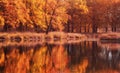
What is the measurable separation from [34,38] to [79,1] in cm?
2449

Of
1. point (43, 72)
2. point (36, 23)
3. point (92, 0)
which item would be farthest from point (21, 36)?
point (43, 72)

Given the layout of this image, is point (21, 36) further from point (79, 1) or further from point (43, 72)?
point (43, 72)

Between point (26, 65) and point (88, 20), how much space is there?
2345 inches

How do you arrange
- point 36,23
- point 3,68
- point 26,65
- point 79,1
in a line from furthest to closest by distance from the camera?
point 79,1
point 36,23
point 26,65
point 3,68

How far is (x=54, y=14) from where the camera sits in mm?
69312

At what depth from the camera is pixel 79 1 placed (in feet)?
259

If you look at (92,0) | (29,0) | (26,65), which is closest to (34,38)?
(29,0)

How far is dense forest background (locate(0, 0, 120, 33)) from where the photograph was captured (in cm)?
6231

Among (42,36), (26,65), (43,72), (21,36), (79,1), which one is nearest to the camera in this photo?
(43,72)

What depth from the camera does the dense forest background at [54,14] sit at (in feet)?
204

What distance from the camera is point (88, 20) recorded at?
80750mm

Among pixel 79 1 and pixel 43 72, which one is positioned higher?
pixel 79 1

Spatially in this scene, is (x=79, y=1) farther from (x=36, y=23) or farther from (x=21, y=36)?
(x=21, y=36)

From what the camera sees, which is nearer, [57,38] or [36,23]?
[57,38]
